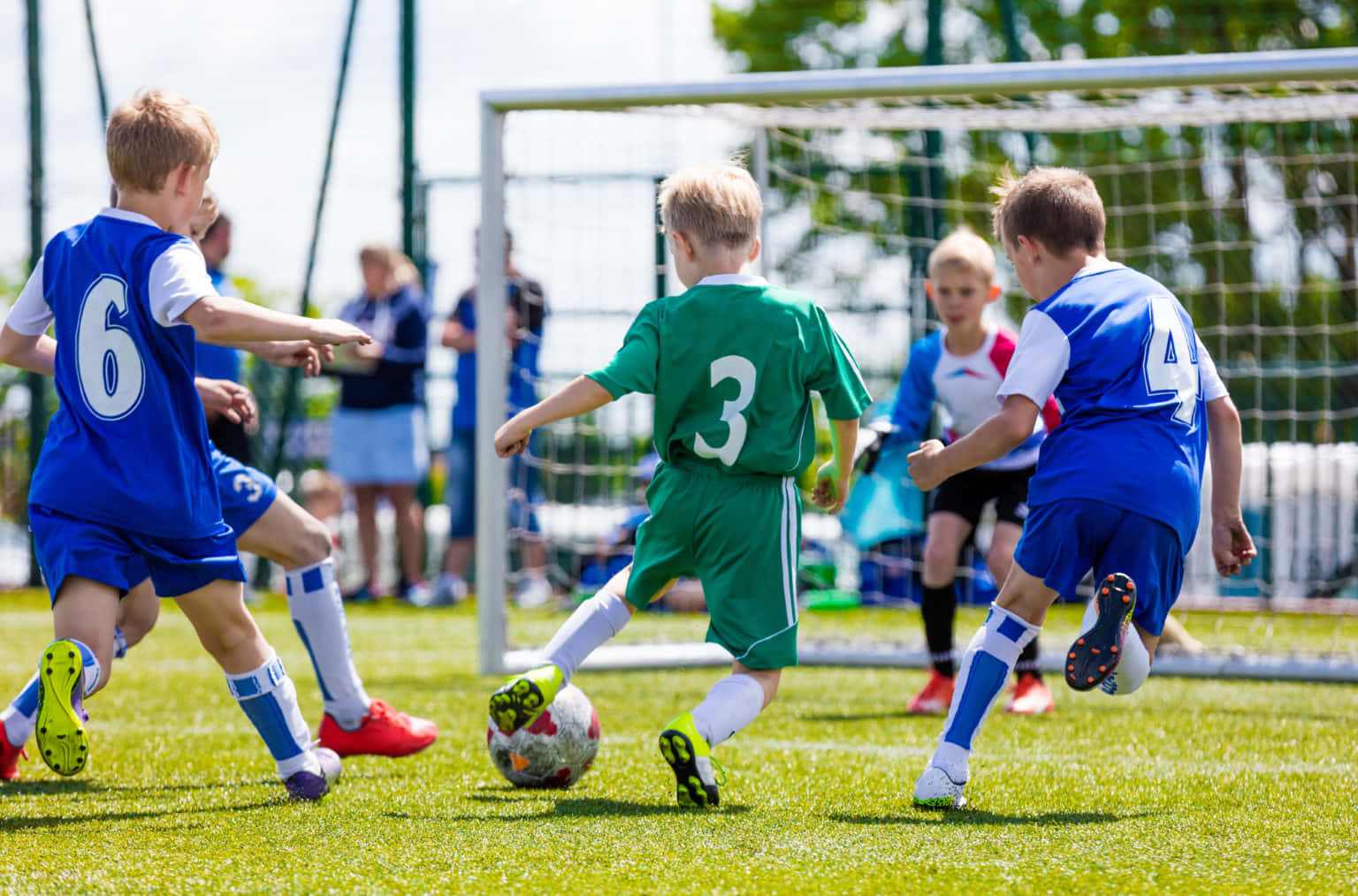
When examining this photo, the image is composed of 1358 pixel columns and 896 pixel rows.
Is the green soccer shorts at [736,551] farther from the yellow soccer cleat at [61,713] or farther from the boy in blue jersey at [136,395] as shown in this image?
the yellow soccer cleat at [61,713]

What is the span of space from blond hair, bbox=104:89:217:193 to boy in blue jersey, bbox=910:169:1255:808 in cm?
166

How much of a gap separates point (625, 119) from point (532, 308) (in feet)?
3.47

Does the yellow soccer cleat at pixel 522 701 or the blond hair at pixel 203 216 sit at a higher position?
the blond hair at pixel 203 216

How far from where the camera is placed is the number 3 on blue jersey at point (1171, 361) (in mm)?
3086

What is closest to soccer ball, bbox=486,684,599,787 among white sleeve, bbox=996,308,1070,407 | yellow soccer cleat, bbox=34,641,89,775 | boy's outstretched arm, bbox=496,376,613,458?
boy's outstretched arm, bbox=496,376,613,458

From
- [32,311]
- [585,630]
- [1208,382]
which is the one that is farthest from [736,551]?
[32,311]

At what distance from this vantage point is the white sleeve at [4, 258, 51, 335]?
315 centimetres

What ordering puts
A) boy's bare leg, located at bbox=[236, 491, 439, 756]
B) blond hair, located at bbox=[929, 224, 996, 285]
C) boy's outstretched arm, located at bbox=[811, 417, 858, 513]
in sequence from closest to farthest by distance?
boy's outstretched arm, located at bbox=[811, 417, 858, 513] < boy's bare leg, located at bbox=[236, 491, 439, 756] < blond hair, located at bbox=[929, 224, 996, 285]

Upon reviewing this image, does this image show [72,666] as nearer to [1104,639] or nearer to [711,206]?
[711,206]

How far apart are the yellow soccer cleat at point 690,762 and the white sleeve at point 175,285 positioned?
4.21 feet

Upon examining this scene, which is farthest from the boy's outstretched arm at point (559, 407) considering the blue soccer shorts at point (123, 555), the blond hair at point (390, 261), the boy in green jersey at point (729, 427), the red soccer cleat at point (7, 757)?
the blond hair at point (390, 261)

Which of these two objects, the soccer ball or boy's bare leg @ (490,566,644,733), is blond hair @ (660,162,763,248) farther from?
the soccer ball

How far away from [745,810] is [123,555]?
138cm

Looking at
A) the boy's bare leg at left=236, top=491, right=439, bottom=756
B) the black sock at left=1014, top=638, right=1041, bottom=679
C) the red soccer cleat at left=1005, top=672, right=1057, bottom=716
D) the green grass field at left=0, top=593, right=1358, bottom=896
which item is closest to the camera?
the green grass field at left=0, top=593, right=1358, bottom=896
